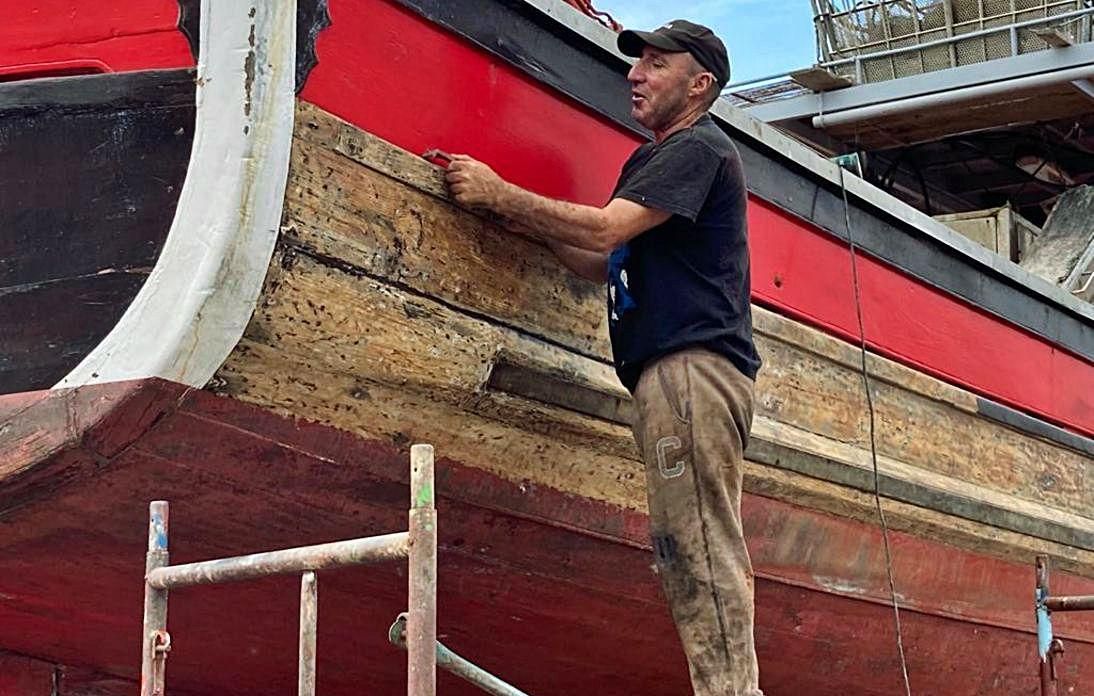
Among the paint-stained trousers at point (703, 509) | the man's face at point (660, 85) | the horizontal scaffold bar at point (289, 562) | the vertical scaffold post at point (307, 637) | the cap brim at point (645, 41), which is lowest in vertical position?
the vertical scaffold post at point (307, 637)

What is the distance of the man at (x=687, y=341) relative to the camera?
10.1 ft

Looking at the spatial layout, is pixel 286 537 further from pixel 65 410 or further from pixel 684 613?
pixel 684 613

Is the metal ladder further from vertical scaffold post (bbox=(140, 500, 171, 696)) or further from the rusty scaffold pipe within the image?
the rusty scaffold pipe

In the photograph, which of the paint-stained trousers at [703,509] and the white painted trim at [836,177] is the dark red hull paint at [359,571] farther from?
the white painted trim at [836,177]

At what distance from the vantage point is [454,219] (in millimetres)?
3264

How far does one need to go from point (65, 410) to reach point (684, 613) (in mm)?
1308

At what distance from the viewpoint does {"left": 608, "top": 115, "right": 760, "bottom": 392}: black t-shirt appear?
3.17 m

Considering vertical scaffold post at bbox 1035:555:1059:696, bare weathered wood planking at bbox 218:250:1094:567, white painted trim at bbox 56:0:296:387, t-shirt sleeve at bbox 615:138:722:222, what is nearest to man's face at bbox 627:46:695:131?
t-shirt sleeve at bbox 615:138:722:222

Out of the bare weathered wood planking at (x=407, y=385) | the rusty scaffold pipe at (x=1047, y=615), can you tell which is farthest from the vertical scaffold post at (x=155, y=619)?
the rusty scaffold pipe at (x=1047, y=615)

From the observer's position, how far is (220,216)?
2.79 metres

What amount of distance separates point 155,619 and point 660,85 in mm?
1622

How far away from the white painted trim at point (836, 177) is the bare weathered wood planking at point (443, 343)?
502 millimetres

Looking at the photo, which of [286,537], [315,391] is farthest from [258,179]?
[286,537]

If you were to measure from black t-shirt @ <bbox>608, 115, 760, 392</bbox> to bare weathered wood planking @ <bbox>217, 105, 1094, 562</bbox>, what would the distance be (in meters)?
0.26
